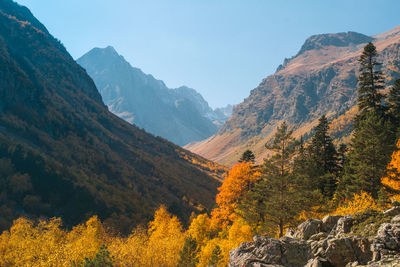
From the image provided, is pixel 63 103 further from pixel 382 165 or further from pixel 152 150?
pixel 382 165

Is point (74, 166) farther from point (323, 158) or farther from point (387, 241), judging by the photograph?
point (387, 241)

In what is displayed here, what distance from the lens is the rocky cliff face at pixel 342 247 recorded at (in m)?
12.6

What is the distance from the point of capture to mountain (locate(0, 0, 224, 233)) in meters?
78.3

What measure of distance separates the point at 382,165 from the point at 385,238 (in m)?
21.9

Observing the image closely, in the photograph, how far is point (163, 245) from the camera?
120 feet

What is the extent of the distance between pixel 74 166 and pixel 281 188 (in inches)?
3959

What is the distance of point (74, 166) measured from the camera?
346 feet

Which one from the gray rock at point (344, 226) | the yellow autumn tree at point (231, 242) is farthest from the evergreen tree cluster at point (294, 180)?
the gray rock at point (344, 226)

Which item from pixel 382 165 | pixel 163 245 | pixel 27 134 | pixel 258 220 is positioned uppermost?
pixel 382 165

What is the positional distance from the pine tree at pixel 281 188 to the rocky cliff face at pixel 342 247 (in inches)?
340

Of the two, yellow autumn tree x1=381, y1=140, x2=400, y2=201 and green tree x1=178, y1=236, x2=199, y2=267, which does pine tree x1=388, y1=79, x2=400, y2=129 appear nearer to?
yellow autumn tree x1=381, y1=140, x2=400, y2=201

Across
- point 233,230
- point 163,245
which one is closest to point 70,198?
point 163,245

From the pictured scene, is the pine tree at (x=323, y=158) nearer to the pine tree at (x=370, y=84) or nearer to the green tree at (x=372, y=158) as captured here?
the pine tree at (x=370, y=84)

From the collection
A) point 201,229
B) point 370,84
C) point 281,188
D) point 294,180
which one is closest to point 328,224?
point 294,180
